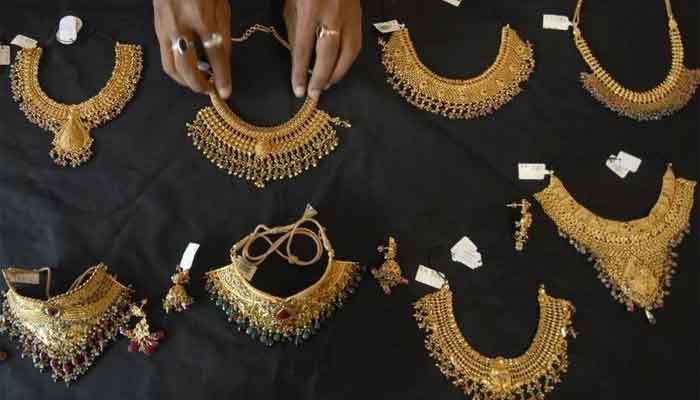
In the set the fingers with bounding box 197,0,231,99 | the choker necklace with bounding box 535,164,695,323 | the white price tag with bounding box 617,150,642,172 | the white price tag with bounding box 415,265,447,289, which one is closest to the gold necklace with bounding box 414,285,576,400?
the white price tag with bounding box 415,265,447,289

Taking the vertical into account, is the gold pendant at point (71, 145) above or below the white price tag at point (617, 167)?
above

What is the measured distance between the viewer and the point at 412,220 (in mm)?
1311

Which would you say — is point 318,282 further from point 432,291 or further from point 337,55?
point 337,55

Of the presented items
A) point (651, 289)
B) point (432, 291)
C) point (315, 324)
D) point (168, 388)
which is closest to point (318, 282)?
point (315, 324)

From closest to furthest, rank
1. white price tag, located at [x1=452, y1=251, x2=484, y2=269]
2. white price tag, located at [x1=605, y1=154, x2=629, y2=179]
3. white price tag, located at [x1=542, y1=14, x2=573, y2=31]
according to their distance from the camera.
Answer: white price tag, located at [x1=452, y1=251, x2=484, y2=269] < white price tag, located at [x1=605, y1=154, x2=629, y2=179] < white price tag, located at [x1=542, y1=14, x2=573, y2=31]

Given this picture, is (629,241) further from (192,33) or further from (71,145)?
(71,145)

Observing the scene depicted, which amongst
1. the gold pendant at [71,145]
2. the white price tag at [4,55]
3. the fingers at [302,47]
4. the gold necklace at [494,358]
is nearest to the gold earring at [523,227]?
the gold necklace at [494,358]

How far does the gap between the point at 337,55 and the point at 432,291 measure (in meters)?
0.50

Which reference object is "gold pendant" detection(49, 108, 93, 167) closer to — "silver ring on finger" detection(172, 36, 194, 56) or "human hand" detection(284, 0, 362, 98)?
"silver ring on finger" detection(172, 36, 194, 56)

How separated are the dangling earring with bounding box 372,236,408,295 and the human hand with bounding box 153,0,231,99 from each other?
47 centimetres

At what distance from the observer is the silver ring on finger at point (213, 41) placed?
122cm

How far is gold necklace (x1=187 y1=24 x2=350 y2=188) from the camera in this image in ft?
4.35

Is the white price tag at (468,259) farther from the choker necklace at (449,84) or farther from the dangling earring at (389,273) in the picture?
the choker necklace at (449,84)

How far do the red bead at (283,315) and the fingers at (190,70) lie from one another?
48cm
